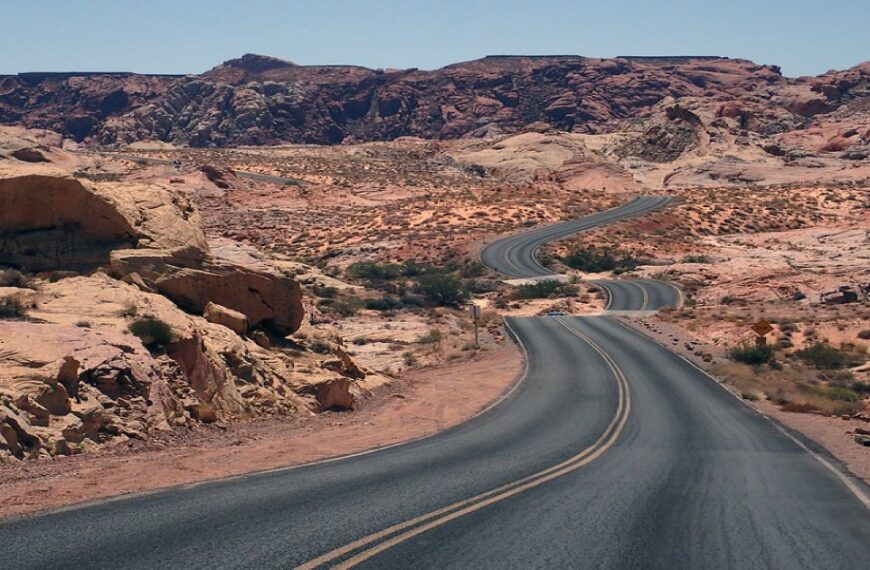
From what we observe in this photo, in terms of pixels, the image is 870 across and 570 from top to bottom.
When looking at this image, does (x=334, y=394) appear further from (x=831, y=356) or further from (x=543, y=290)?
(x=543, y=290)

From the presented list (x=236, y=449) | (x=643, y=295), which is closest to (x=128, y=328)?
(x=236, y=449)

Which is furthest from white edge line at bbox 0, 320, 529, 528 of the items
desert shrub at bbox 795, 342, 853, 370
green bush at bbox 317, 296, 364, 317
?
green bush at bbox 317, 296, 364, 317

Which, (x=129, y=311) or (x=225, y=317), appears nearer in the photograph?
(x=129, y=311)

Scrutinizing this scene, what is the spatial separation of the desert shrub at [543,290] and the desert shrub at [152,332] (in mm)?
40503

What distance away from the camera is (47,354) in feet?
46.6

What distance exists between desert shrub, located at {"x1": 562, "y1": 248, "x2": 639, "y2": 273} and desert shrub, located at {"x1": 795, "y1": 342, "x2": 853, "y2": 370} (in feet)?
115

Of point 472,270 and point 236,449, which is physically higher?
point 472,270

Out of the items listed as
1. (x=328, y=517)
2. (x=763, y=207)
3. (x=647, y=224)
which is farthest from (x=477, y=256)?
(x=328, y=517)

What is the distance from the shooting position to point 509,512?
35.7 ft

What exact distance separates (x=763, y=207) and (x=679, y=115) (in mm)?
57491

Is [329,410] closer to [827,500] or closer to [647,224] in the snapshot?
[827,500]

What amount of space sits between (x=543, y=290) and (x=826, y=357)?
89.3 feet

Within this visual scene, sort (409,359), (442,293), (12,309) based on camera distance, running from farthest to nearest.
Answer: (442,293)
(409,359)
(12,309)

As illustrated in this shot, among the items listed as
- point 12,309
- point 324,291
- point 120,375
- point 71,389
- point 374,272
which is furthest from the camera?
point 374,272
